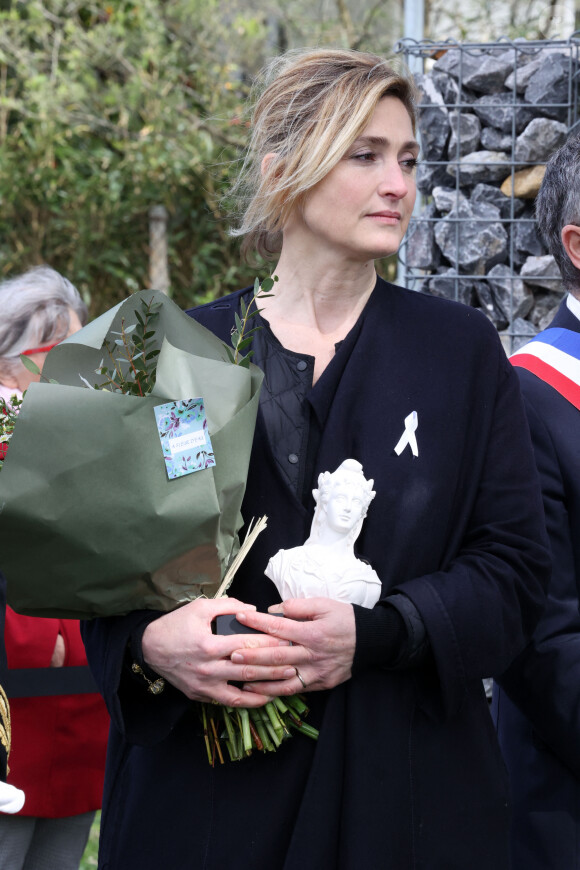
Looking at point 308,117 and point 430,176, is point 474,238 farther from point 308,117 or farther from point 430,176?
point 308,117

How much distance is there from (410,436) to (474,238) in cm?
178

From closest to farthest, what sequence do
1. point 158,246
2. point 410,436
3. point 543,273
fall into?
point 410,436, point 543,273, point 158,246

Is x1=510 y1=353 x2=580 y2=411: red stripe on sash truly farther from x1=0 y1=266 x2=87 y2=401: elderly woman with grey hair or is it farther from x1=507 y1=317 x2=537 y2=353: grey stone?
x1=0 y1=266 x2=87 y2=401: elderly woman with grey hair

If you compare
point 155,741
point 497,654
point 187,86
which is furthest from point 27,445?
point 187,86

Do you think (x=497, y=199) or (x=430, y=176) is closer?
(x=497, y=199)

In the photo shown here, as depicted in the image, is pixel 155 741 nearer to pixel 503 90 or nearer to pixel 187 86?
pixel 503 90

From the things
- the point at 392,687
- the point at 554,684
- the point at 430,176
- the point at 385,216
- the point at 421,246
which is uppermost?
the point at 385,216

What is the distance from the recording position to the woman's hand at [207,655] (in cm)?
163

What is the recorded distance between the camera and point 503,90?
3.48 meters

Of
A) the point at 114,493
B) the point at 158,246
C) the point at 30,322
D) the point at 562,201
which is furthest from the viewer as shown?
the point at 158,246

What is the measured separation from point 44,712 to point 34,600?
115 centimetres

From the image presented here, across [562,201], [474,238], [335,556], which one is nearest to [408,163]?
[562,201]

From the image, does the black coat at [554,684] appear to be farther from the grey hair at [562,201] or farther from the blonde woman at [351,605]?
the grey hair at [562,201]

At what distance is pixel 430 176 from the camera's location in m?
3.57
